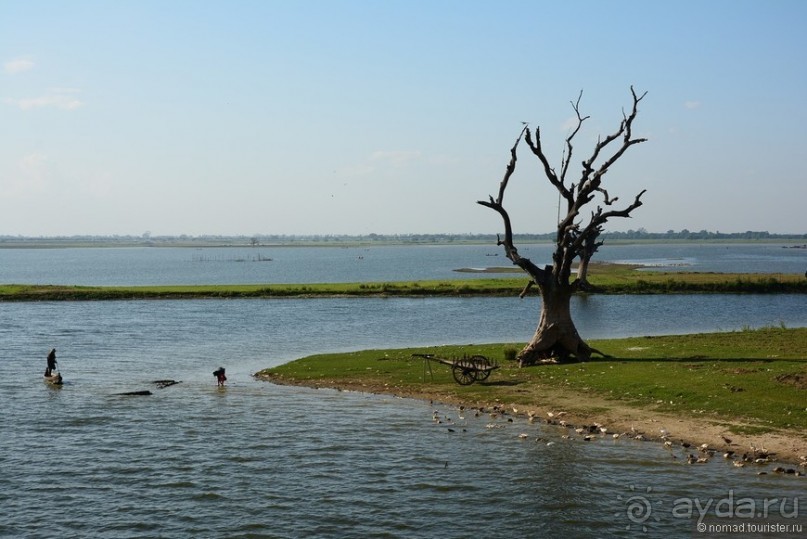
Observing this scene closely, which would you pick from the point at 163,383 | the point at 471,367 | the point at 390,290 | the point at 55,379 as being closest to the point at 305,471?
the point at 471,367

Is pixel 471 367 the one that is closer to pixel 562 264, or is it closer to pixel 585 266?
pixel 562 264

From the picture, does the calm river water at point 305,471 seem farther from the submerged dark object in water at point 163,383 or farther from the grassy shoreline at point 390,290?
the grassy shoreline at point 390,290

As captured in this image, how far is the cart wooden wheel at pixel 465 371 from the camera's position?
37.9 metres

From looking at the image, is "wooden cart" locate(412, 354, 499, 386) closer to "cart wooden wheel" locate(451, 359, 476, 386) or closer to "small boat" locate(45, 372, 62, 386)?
"cart wooden wheel" locate(451, 359, 476, 386)

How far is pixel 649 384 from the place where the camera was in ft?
111

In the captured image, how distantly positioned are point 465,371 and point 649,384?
28.4 ft

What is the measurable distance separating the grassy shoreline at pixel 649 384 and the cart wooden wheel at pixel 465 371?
0.56 m

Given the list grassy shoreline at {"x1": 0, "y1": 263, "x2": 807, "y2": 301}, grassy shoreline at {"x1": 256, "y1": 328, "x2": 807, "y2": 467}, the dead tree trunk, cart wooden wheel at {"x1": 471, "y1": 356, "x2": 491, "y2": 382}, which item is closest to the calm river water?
grassy shoreline at {"x1": 256, "y1": 328, "x2": 807, "y2": 467}

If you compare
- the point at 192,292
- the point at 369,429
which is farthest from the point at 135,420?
the point at 192,292

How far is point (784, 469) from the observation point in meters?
23.3

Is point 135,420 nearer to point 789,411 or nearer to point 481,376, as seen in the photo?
point 481,376

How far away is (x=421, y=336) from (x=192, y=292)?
52.9 metres

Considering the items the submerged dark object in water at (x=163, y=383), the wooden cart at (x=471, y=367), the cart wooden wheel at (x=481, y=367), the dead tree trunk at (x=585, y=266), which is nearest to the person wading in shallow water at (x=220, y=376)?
the submerged dark object in water at (x=163, y=383)

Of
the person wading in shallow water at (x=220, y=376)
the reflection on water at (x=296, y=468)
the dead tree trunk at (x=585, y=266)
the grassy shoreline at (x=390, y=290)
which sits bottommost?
the reflection on water at (x=296, y=468)
